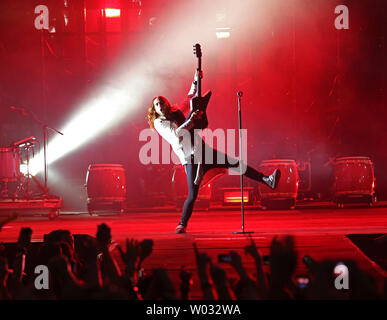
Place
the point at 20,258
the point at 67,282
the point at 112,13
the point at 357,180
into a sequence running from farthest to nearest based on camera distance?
the point at 112,13 < the point at 357,180 < the point at 20,258 < the point at 67,282

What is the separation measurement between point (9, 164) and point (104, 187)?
5.11ft

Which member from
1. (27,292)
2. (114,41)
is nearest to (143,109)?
(114,41)

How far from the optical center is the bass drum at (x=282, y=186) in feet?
28.4

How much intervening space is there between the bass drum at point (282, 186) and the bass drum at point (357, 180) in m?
0.76

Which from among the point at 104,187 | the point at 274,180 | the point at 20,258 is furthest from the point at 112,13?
the point at 20,258

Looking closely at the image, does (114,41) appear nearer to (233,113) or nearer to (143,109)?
(143,109)

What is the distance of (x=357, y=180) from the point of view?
863 centimetres

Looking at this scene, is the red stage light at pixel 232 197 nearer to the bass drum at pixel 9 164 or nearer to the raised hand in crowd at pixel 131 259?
the bass drum at pixel 9 164

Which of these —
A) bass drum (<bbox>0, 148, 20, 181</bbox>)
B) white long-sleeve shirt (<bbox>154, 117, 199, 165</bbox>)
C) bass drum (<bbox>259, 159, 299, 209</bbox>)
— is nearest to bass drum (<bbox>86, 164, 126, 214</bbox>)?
bass drum (<bbox>0, 148, 20, 181</bbox>)

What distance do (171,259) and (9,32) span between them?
26.9 feet

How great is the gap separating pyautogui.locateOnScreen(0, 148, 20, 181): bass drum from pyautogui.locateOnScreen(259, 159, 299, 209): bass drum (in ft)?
13.0

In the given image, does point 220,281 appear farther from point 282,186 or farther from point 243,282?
point 282,186

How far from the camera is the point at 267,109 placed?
10703 mm

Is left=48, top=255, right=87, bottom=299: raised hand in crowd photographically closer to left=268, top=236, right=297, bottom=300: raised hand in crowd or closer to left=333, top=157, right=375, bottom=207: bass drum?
left=268, top=236, right=297, bottom=300: raised hand in crowd
